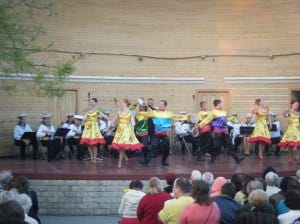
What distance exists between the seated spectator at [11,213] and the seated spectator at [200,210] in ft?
5.96

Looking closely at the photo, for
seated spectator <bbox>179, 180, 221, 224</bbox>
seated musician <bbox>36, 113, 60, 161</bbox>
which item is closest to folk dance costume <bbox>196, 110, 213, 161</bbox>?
seated musician <bbox>36, 113, 60, 161</bbox>

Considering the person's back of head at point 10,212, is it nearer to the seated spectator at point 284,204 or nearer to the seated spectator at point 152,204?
the seated spectator at point 152,204

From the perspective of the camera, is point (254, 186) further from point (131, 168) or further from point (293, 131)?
point (293, 131)

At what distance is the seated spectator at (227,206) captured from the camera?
6.06m

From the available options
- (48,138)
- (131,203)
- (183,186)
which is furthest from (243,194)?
(48,138)

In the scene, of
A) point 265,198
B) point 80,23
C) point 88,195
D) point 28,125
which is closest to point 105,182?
point 88,195

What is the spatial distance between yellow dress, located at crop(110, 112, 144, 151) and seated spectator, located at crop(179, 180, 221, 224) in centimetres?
854

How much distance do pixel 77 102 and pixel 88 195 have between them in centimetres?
734

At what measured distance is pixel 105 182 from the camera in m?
12.3

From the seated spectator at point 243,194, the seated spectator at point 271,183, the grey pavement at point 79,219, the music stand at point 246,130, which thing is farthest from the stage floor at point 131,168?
the seated spectator at point 243,194

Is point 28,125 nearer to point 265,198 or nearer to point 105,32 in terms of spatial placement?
point 105,32

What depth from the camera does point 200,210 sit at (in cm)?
558

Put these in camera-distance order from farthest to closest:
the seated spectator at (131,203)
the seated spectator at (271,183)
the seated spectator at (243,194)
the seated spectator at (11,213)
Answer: the seated spectator at (131,203)
the seated spectator at (271,183)
the seated spectator at (243,194)
the seated spectator at (11,213)

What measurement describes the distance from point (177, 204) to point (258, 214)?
3.92 ft
